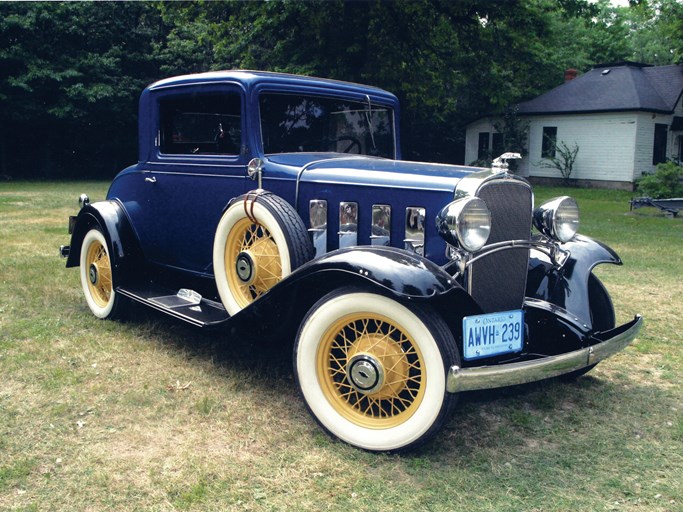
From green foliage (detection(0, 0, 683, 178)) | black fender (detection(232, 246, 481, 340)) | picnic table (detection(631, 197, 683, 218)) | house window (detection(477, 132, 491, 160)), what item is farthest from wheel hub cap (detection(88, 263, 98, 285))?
house window (detection(477, 132, 491, 160))

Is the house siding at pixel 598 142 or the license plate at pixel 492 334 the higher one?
the house siding at pixel 598 142

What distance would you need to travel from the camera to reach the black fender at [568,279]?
3832mm

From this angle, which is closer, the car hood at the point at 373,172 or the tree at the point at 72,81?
the car hood at the point at 373,172

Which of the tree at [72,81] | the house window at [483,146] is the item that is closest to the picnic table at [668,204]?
the house window at [483,146]

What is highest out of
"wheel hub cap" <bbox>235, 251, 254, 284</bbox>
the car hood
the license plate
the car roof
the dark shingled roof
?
the dark shingled roof

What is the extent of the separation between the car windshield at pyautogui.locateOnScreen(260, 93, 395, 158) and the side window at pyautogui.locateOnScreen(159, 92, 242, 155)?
227mm

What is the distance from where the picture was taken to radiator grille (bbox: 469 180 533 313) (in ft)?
11.1

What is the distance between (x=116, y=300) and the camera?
5.05 m

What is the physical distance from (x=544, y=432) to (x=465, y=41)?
14693mm

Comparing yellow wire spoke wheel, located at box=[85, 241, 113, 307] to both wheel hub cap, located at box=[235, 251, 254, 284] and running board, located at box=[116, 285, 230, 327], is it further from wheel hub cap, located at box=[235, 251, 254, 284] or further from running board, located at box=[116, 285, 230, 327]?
wheel hub cap, located at box=[235, 251, 254, 284]

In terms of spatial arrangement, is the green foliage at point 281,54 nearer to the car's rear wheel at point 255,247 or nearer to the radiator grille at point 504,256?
the car's rear wheel at point 255,247

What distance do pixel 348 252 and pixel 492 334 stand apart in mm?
804

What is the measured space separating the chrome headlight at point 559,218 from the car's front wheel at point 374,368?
4.06 ft

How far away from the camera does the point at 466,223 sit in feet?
10.1
